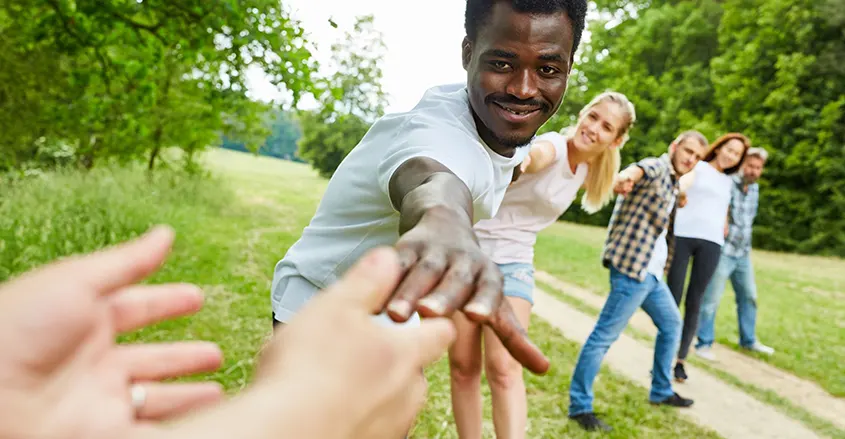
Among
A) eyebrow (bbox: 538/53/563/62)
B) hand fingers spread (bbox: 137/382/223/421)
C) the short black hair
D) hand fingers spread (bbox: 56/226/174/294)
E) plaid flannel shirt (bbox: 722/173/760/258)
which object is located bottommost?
plaid flannel shirt (bbox: 722/173/760/258)

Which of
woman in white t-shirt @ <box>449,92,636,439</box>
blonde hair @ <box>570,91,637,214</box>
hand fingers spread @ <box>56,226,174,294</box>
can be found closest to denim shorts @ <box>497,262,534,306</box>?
woman in white t-shirt @ <box>449,92,636,439</box>

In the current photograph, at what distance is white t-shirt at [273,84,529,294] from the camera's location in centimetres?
149

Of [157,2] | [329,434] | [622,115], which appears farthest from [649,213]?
[157,2]

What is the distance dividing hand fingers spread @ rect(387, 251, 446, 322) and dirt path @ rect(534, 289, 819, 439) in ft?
14.8

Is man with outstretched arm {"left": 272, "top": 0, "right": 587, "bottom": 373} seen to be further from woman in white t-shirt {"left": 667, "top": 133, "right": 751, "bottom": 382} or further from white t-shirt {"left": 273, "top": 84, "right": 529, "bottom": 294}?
woman in white t-shirt {"left": 667, "top": 133, "right": 751, "bottom": 382}

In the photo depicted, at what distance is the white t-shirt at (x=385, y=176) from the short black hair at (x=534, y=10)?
0.22m

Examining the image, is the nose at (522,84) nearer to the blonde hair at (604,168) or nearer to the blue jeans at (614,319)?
the blonde hair at (604,168)

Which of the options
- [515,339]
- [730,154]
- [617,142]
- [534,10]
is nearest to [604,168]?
[617,142]

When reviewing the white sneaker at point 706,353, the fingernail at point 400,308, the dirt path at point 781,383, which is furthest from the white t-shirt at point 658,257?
the fingernail at point 400,308

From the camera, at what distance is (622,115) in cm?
355

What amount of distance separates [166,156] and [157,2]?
12190 mm

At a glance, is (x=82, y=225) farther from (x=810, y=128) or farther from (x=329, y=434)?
(x=810, y=128)

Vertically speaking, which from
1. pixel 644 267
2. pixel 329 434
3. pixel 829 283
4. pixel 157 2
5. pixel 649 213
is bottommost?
pixel 829 283

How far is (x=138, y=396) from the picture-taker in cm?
72
